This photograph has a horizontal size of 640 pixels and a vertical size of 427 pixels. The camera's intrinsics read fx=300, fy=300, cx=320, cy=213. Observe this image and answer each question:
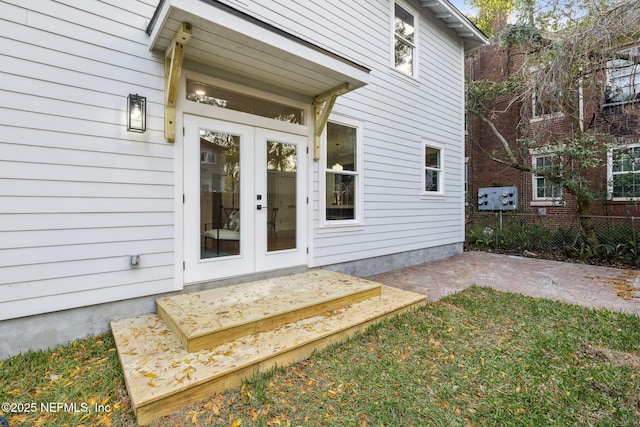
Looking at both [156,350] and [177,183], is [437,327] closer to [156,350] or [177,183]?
[156,350]

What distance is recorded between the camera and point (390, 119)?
602 cm

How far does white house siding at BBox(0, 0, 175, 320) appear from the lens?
2617 mm

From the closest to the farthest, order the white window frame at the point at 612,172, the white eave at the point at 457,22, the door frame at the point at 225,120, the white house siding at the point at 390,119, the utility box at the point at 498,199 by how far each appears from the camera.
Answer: the door frame at the point at 225,120 < the white house siding at the point at 390,119 < the white eave at the point at 457,22 < the white window frame at the point at 612,172 < the utility box at the point at 498,199

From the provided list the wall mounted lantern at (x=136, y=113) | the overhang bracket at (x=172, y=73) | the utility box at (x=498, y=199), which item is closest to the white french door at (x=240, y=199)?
the overhang bracket at (x=172, y=73)

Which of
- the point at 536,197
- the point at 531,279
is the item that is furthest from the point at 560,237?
the point at 531,279

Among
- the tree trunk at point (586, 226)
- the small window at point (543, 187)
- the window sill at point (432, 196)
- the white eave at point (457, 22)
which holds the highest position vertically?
the white eave at point (457, 22)

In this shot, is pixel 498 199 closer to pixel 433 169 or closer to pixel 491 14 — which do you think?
pixel 433 169

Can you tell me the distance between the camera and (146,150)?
10.6 ft

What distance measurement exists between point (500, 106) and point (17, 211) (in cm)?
1356

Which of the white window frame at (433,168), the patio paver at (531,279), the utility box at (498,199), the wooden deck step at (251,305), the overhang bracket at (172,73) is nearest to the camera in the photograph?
the wooden deck step at (251,305)

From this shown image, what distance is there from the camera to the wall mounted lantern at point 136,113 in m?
3.10

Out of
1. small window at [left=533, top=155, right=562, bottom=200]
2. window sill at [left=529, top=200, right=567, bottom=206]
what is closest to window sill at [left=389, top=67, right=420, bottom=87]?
small window at [left=533, top=155, right=562, bottom=200]

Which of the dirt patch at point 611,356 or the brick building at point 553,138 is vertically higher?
the brick building at point 553,138

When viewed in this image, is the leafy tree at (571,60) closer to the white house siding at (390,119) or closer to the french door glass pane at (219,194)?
the white house siding at (390,119)
